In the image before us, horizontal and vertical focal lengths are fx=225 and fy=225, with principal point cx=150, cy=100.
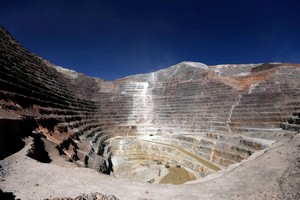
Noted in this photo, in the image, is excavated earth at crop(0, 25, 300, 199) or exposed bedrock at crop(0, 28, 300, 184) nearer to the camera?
excavated earth at crop(0, 25, 300, 199)

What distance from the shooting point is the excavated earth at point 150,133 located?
9.64 meters

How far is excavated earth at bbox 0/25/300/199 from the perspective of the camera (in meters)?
9.64

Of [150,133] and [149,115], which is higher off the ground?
[149,115]

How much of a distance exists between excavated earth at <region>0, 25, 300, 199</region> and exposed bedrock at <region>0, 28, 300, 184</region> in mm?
151

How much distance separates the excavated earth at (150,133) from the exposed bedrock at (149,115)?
151 mm

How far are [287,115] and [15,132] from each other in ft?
92.2

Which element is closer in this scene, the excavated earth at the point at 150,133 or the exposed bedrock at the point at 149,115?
the excavated earth at the point at 150,133

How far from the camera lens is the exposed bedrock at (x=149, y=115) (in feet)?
61.7

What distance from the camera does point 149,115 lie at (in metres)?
45.3

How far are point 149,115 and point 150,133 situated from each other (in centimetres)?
568

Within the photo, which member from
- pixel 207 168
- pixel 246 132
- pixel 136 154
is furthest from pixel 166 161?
pixel 246 132

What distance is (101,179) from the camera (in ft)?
32.7

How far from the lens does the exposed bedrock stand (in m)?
18.8

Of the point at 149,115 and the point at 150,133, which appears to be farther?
the point at 149,115
